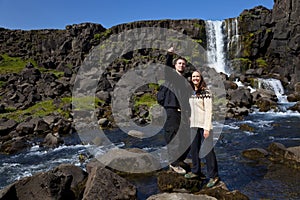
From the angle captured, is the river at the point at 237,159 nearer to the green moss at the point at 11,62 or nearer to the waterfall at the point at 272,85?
the waterfall at the point at 272,85

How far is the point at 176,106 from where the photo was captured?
8078mm

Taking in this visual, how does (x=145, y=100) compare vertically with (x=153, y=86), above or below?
below

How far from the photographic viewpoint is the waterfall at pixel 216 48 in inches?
2205

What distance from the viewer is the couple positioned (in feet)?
24.6

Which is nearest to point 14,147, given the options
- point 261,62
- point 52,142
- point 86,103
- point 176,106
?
point 52,142

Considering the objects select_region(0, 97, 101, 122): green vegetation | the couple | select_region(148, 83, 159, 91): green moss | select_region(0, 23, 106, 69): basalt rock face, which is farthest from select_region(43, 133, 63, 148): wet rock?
select_region(0, 23, 106, 69): basalt rock face

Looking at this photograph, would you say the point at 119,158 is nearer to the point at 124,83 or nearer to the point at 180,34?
the point at 124,83

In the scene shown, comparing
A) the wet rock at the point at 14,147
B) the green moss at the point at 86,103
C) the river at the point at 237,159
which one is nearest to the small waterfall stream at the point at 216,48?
the green moss at the point at 86,103

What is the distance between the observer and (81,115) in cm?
2944

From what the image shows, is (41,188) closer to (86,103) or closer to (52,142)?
(52,142)

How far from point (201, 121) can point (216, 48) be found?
52288mm

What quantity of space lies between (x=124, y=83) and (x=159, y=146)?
80.8 ft

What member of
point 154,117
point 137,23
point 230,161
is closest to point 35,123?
point 154,117

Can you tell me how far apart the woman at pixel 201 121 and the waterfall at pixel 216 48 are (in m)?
48.8
